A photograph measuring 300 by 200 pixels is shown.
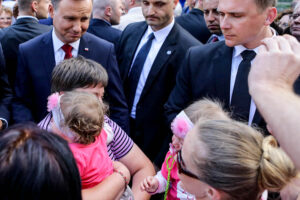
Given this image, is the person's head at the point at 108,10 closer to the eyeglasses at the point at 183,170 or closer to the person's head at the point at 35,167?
the eyeglasses at the point at 183,170

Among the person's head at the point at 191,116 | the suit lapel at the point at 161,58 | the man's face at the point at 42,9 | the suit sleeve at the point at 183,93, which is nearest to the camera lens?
the person's head at the point at 191,116

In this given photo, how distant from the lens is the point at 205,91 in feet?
8.36

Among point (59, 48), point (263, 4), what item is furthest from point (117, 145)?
point (263, 4)

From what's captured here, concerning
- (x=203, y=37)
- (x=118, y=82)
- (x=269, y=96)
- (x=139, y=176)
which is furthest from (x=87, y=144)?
(x=203, y=37)

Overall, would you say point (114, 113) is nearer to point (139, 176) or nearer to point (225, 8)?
point (139, 176)

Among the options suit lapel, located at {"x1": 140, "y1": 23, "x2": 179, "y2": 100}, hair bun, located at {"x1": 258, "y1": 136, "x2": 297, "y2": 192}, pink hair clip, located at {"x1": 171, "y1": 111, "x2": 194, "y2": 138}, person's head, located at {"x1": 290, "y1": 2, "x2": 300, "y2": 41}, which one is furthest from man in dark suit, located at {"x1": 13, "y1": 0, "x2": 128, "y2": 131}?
person's head, located at {"x1": 290, "y1": 2, "x2": 300, "y2": 41}

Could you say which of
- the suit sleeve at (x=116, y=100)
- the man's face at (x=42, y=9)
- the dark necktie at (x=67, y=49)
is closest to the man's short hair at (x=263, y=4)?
the suit sleeve at (x=116, y=100)

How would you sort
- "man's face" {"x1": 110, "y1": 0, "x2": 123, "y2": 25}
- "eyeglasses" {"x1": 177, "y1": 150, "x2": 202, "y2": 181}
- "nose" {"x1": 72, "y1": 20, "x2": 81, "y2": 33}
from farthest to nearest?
"man's face" {"x1": 110, "y1": 0, "x2": 123, "y2": 25} < "nose" {"x1": 72, "y1": 20, "x2": 81, "y2": 33} < "eyeglasses" {"x1": 177, "y1": 150, "x2": 202, "y2": 181}

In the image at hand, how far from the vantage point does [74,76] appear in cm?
245

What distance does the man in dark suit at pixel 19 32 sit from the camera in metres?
3.59

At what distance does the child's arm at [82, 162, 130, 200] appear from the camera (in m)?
2.01

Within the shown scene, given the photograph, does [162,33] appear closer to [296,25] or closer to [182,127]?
[296,25]

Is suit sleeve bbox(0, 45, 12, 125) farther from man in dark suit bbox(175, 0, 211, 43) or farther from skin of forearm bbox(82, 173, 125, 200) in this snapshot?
man in dark suit bbox(175, 0, 211, 43)

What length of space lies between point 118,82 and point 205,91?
878 millimetres
